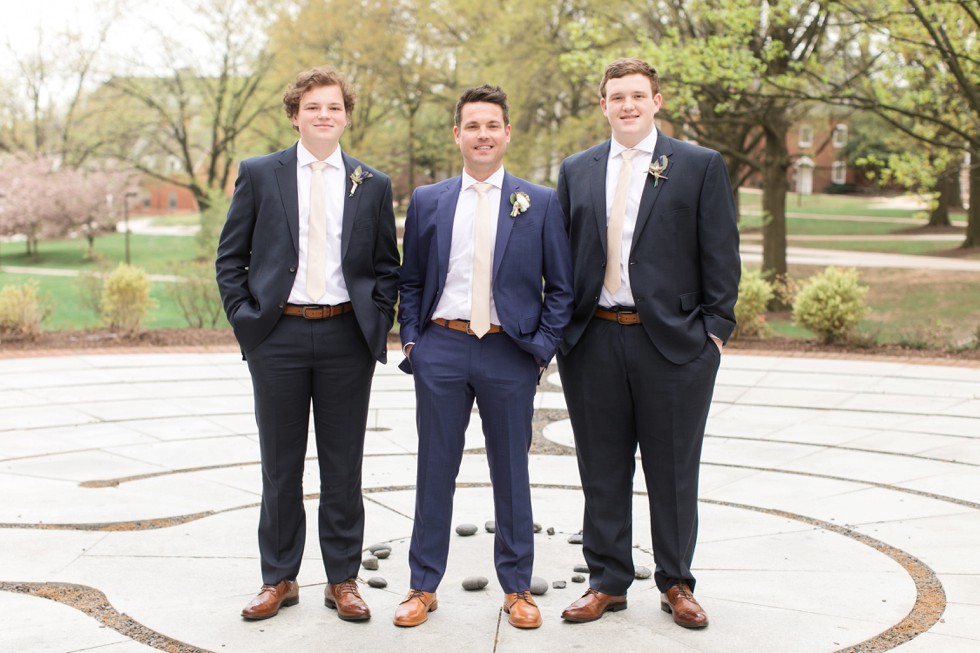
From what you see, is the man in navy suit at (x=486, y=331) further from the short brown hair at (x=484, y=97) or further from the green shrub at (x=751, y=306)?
the green shrub at (x=751, y=306)

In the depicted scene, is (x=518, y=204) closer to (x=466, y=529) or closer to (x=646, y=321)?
(x=646, y=321)

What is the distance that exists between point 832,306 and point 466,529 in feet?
30.6

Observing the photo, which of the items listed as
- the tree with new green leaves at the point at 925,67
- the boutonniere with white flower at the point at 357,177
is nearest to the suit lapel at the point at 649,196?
the boutonniere with white flower at the point at 357,177

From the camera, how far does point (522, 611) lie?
4242 millimetres

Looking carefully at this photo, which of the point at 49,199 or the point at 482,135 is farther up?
the point at 49,199

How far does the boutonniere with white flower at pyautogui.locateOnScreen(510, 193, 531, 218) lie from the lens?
432 cm

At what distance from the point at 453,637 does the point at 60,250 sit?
43769 mm

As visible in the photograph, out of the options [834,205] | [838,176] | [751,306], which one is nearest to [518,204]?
[751,306]

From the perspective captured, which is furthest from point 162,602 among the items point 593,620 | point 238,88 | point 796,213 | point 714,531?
point 796,213

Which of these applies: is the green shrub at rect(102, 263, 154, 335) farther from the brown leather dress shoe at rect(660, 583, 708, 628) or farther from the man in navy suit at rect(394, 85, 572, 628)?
the brown leather dress shoe at rect(660, 583, 708, 628)

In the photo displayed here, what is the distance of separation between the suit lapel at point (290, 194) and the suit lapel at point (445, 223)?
1.90ft

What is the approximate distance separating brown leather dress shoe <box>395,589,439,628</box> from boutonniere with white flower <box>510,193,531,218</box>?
1570mm

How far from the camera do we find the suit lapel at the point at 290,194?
4.39 m

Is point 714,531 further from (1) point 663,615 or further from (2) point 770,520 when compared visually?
(1) point 663,615
